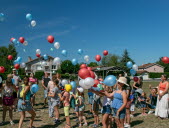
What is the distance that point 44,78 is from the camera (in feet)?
31.1

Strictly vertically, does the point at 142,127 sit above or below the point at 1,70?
below

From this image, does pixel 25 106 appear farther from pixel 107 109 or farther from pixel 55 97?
pixel 107 109

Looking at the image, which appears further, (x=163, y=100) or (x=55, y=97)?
(x=163, y=100)

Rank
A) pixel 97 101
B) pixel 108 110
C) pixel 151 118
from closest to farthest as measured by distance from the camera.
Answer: pixel 108 110 → pixel 97 101 → pixel 151 118

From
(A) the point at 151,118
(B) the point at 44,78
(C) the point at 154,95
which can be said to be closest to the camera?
(A) the point at 151,118

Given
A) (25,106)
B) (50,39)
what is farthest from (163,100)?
(50,39)

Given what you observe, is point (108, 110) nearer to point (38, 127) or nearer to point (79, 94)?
point (79, 94)

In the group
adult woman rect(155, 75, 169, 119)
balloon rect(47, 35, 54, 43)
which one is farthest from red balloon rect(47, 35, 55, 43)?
adult woman rect(155, 75, 169, 119)

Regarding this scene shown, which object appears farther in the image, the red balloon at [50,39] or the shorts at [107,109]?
the red balloon at [50,39]

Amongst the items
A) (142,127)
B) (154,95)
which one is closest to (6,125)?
(142,127)

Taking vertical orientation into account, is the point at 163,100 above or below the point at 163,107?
above

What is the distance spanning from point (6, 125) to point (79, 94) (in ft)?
8.75

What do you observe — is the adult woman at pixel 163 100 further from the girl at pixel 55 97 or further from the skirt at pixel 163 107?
the girl at pixel 55 97

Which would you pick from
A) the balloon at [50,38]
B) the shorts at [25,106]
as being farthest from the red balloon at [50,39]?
the shorts at [25,106]
